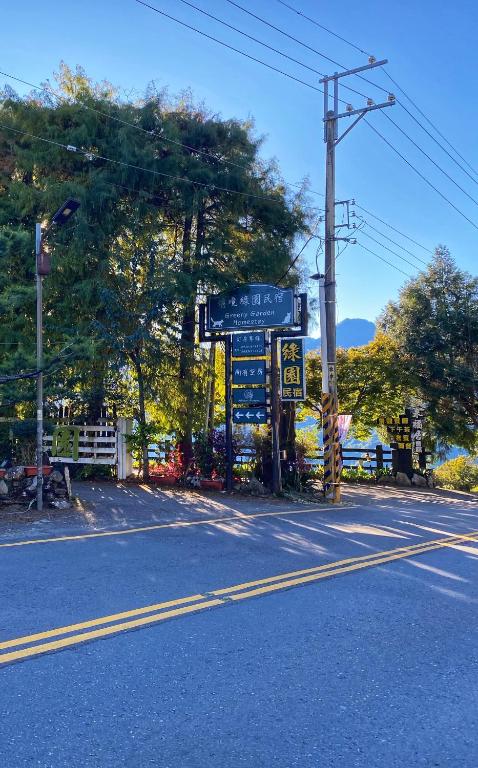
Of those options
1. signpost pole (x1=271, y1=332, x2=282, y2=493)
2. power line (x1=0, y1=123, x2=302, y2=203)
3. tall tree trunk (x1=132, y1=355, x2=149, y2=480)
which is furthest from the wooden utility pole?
tall tree trunk (x1=132, y1=355, x2=149, y2=480)

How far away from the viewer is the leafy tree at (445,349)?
2212 centimetres

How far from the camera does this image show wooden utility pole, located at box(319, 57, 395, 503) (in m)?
16.0

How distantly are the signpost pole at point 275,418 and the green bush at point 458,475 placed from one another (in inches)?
358

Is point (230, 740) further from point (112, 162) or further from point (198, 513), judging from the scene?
point (112, 162)

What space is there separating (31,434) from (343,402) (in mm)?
12444

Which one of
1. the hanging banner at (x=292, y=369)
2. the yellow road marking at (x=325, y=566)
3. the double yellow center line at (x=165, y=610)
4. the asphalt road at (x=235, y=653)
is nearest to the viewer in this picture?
the asphalt road at (x=235, y=653)

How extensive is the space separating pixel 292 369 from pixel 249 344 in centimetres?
129

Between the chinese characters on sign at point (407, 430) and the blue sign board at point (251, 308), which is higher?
the blue sign board at point (251, 308)

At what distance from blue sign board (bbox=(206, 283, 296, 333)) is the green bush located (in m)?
10.8

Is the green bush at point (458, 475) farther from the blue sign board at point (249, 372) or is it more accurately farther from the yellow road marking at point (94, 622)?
the yellow road marking at point (94, 622)

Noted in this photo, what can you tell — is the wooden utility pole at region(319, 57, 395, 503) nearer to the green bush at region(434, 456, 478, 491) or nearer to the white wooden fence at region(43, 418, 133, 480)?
the white wooden fence at region(43, 418, 133, 480)

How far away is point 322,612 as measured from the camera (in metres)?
5.68

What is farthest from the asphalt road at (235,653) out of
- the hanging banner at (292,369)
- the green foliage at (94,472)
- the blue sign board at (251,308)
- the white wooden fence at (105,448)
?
the green foliage at (94,472)

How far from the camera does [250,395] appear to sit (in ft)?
52.0
